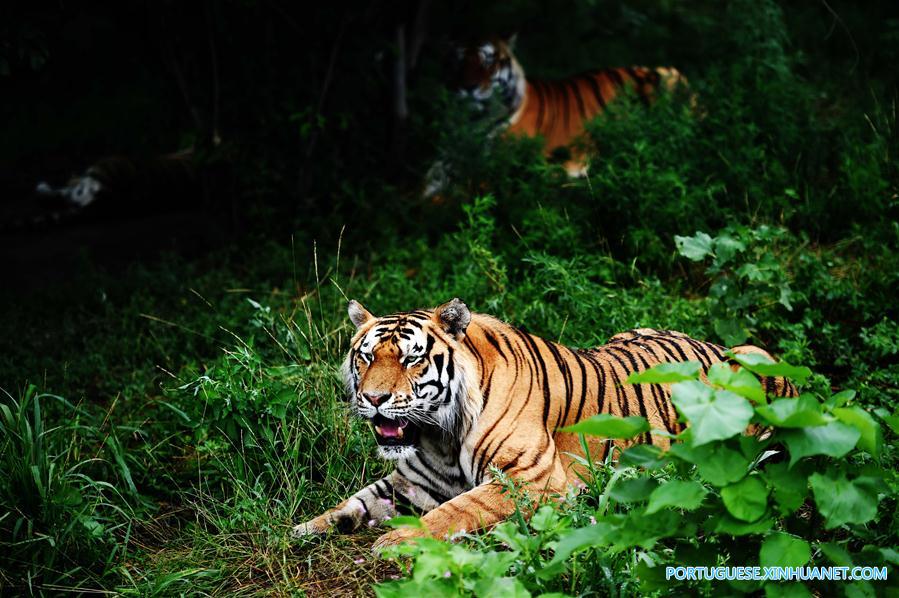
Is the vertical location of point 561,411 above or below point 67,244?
above

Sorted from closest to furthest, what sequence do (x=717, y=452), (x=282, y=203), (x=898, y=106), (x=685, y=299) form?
1. (x=717, y=452)
2. (x=685, y=299)
3. (x=898, y=106)
4. (x=282, y=203)

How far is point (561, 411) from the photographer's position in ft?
11.3

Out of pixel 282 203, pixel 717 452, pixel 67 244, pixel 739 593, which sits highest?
pixel 717 452

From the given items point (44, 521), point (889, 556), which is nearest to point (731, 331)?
point (889, 556)

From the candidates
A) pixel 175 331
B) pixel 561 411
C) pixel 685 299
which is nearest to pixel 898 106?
pixel 685 299

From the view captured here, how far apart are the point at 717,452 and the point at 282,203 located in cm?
512

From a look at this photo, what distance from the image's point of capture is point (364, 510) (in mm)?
3414

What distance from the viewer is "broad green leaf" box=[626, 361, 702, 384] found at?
2158mm

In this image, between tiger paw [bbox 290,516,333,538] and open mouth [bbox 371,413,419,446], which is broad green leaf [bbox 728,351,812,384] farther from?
tiger paw [bbox 290,516,333,538]

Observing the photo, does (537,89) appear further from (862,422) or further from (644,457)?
(862,422)

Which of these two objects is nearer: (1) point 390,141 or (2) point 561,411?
(2) point 561,411

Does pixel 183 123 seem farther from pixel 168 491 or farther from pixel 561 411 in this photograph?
pixel 561 411

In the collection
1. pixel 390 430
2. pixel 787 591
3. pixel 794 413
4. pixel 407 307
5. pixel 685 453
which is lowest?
pixel 407 307

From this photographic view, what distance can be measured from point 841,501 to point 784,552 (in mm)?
174
